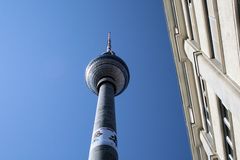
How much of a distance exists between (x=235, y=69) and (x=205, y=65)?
418 cm

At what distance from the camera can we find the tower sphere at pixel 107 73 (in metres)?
31.2

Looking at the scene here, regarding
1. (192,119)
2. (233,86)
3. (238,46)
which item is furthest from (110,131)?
(238,46)

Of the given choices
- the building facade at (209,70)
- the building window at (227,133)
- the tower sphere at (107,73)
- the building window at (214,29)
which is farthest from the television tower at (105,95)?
the building window at (214,29)

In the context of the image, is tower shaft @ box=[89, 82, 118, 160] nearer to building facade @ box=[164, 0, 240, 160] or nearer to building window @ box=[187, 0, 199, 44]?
building facade @ box=[164, 0, 240, 160]

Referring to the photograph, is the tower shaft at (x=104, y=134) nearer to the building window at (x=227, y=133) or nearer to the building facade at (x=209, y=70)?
the building facade at (x=209, y=70)

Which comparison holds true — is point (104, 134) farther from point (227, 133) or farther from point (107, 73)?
point (107, 73)

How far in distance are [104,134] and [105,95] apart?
25.3 feet

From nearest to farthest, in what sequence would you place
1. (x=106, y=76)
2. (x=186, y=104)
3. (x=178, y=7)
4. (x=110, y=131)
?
(x=110, y=131)
(x=178, y=7)
(x=186, y=104)
(x=106, y=76)

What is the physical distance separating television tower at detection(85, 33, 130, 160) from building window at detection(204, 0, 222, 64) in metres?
7.50

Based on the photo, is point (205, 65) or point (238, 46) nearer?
point (238, 46)

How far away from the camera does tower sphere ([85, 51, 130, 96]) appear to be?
1227 inches

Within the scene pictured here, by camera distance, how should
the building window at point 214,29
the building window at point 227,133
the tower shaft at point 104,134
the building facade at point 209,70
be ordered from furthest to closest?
the tower shaft at point 104,134
the building window at point 227,133
the building window at point 214,29
the building facade at point 209,70

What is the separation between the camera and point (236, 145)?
1356 cm

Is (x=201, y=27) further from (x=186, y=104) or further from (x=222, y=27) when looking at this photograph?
(x=186, y=104)
